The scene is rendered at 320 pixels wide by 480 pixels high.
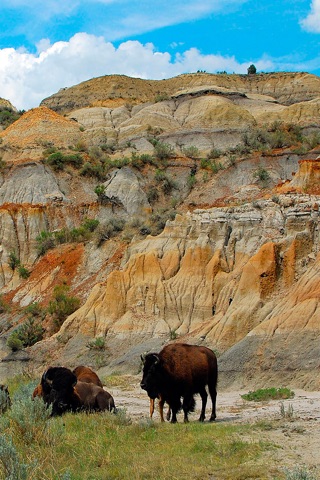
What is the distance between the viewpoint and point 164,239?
38.0m

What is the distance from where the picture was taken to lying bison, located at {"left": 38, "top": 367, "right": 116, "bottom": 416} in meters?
14.7

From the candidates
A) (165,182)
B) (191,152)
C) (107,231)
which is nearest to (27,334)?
(107,231)

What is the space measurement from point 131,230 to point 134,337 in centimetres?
1340

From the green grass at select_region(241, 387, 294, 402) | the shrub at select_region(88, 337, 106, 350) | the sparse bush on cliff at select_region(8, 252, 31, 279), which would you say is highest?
the sparse bush on cliff at select_region(8, 252, 31, 279)

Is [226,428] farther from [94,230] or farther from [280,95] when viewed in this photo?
[280,95]

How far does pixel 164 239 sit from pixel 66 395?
77.3ft

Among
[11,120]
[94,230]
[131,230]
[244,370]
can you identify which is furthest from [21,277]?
[11,120]

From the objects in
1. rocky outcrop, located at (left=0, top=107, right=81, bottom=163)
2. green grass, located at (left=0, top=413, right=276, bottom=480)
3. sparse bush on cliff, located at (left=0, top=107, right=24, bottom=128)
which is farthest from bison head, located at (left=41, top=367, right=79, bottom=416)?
sparse bush on cliff, located at (left=0, top=107, right=24, bottom=128)

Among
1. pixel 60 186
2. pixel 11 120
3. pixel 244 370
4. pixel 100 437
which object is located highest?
pixel 11 120

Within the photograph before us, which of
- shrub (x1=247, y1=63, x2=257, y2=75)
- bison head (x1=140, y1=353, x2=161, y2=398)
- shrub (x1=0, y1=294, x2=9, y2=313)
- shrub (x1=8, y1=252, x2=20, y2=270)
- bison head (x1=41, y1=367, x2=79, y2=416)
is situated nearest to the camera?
bison head (x1=140, y1=353, x2=161, y2=398)

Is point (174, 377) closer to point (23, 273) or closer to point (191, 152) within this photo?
point (23, 273)

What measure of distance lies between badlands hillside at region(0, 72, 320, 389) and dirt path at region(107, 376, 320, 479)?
3281 mm

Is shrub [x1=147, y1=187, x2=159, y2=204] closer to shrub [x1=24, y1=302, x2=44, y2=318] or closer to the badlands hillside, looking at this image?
the badlands hillside

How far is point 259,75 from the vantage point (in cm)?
12044
